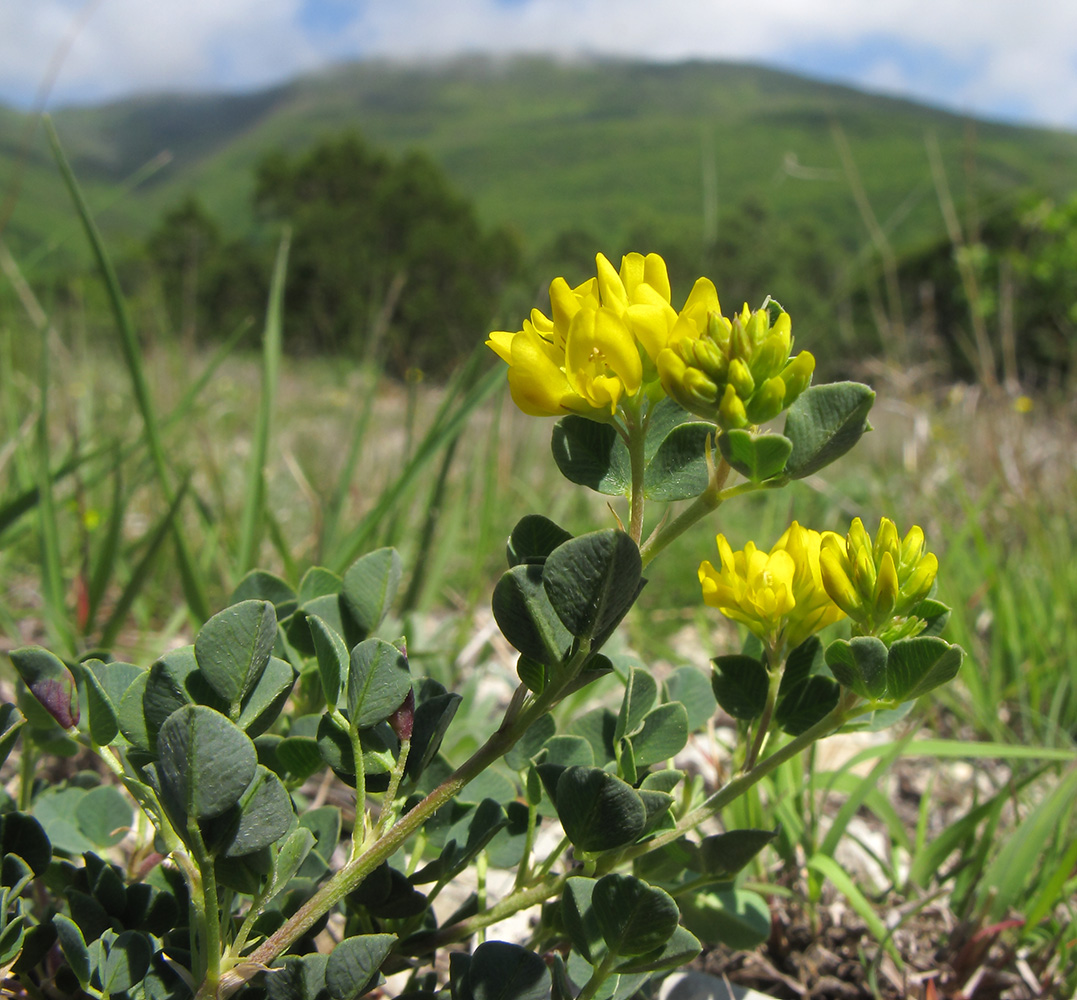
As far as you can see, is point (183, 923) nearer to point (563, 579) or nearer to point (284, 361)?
point (563, 579)

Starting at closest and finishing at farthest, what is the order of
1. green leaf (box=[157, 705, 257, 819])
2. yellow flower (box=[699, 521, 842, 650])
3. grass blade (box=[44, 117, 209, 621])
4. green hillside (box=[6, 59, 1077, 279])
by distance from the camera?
1. green leaf (box=[157, 705, 257, 819])
2. yellow flower (box=[699, 521, 842, 650])
3. grass blade (box=[44, 117, 209, 621])
4. green hillside (box=[6, 59, 1077, 279])

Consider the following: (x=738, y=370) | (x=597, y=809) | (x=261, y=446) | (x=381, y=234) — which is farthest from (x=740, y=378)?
(x=381, y=234)

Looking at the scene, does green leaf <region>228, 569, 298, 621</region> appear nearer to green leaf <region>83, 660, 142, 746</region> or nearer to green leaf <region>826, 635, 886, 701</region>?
green leaf <region>83, 660, 142, 746</region>

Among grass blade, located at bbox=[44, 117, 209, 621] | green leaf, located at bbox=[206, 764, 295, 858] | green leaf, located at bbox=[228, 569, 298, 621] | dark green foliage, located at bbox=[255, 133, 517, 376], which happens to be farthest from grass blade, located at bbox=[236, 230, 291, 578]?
dark green foliage, located at bbox=[255, 133, 517, 376]

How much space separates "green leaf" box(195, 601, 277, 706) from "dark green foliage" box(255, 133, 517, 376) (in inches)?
319

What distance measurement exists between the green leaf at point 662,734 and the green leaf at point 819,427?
172 mm

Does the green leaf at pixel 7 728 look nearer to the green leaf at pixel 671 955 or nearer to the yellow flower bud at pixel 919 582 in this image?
the green leaf at pixel 671 955

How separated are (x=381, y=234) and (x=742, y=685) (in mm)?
15799

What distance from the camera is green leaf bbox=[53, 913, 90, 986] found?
0.40 meters

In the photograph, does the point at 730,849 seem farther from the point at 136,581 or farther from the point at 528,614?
the point at 136,581

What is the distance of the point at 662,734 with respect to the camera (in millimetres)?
486

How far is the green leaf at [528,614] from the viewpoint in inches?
14.5

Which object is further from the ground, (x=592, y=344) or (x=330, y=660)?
(x=592, y=344)

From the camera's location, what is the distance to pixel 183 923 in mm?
486
